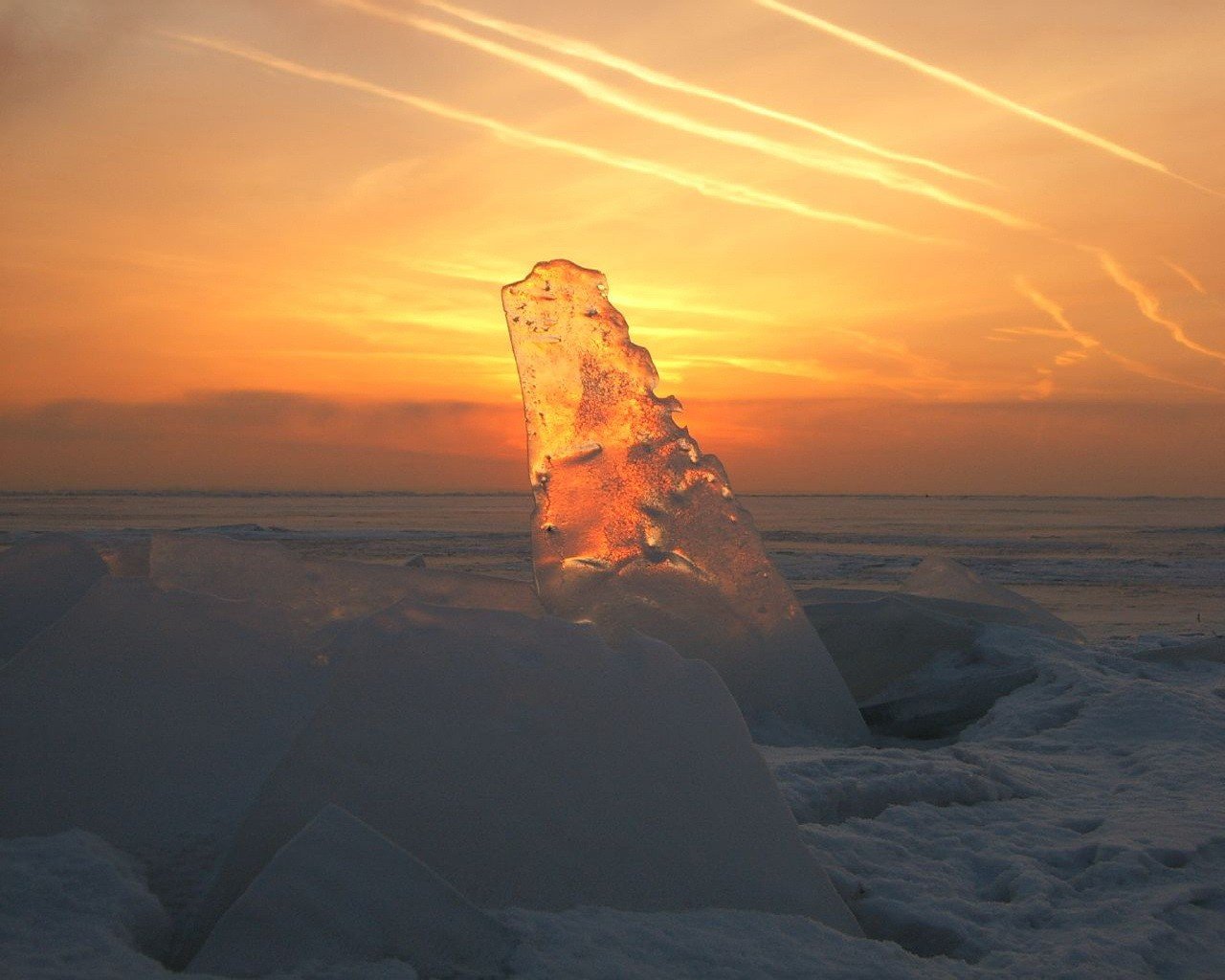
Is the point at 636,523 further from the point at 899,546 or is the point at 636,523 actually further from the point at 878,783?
the point at 899,546

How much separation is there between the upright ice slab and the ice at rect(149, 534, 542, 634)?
37.5 inches

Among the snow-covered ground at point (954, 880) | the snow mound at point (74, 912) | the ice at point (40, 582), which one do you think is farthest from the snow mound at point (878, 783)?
the ice at point (40, 582)

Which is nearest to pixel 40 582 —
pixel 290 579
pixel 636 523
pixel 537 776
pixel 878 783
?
pixel 290 579

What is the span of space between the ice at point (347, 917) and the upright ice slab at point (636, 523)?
2625 mm

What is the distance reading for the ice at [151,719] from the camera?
2.11m

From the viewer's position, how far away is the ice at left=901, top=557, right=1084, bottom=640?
6.27 meters

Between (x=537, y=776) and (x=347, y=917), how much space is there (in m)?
0.50

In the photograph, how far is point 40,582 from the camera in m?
3.37

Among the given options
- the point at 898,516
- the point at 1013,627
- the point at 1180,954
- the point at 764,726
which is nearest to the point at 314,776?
the point at 1180,954

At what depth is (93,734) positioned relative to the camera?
7.43 ft

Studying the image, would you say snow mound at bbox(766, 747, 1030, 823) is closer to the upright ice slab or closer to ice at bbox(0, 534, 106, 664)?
the upright ice slab

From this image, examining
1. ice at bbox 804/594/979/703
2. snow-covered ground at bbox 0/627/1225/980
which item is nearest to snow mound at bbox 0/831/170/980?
snow-covered ground at bbox 0/627/1225/980

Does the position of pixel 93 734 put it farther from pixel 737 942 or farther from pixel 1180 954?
pixel 1180 954

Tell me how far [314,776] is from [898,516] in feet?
112
